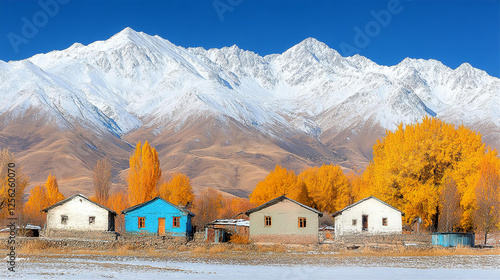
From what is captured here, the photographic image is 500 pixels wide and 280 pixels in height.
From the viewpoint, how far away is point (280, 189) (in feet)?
309

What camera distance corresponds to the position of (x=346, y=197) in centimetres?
9412

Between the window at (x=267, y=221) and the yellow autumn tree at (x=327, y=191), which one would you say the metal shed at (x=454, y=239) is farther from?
the yellow autumn tree at (x=327, y=191)

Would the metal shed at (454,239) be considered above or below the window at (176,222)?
below

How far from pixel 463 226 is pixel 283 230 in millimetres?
18128

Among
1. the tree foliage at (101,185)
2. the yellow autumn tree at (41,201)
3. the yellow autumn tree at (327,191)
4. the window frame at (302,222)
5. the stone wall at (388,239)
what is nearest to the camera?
the stone wall at (388,239)

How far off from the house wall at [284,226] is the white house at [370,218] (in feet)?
15.1

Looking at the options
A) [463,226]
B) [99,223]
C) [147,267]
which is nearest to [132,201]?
[99,223]

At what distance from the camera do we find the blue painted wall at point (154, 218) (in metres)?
60.1

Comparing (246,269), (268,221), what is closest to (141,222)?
(268,221)

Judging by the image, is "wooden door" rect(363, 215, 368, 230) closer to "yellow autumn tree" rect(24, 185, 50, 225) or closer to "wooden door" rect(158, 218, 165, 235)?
"wooden door" rect(158, 218, 165, 235)

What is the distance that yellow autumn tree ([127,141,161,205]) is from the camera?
8169cm

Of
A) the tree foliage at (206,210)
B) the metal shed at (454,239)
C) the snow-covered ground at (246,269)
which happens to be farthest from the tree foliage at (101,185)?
the metal shed at (454,239)

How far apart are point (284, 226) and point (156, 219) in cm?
1298

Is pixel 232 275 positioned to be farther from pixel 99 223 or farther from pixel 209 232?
pixel 99 223
